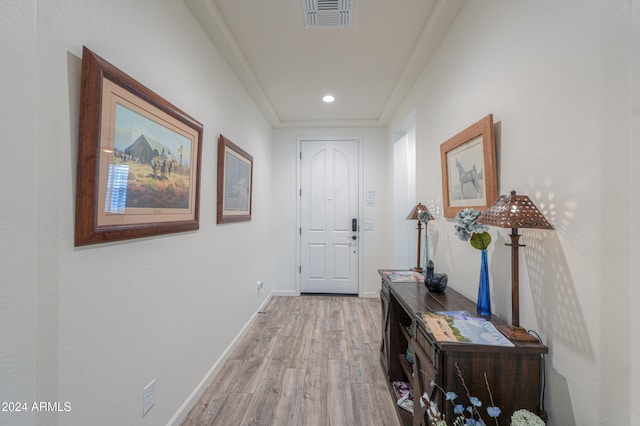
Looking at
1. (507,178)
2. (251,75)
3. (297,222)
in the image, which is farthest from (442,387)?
(297,222)

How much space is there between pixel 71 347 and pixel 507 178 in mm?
1950

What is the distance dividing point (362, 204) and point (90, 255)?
328 cm

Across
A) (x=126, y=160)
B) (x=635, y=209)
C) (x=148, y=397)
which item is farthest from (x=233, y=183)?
(x=635, y=209)

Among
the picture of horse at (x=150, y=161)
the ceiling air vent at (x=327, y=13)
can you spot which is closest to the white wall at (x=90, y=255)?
the picture of horse at (x=150, y=161)

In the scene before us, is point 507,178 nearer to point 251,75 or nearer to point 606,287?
point 606,287

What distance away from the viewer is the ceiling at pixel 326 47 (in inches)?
68.3

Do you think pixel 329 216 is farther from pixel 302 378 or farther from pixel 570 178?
pixel 570 178

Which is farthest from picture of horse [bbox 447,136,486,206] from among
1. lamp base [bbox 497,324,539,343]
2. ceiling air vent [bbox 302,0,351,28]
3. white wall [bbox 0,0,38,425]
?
white wall [bbox 0,0,38,425]

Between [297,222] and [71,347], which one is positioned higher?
[297,222]

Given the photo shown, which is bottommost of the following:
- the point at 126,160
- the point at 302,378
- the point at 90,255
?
the point at 302,378

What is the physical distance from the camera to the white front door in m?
3.93

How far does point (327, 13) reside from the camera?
5.75 ft

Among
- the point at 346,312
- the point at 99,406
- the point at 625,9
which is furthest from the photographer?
the point at 346,312

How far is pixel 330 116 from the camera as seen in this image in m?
3.67
